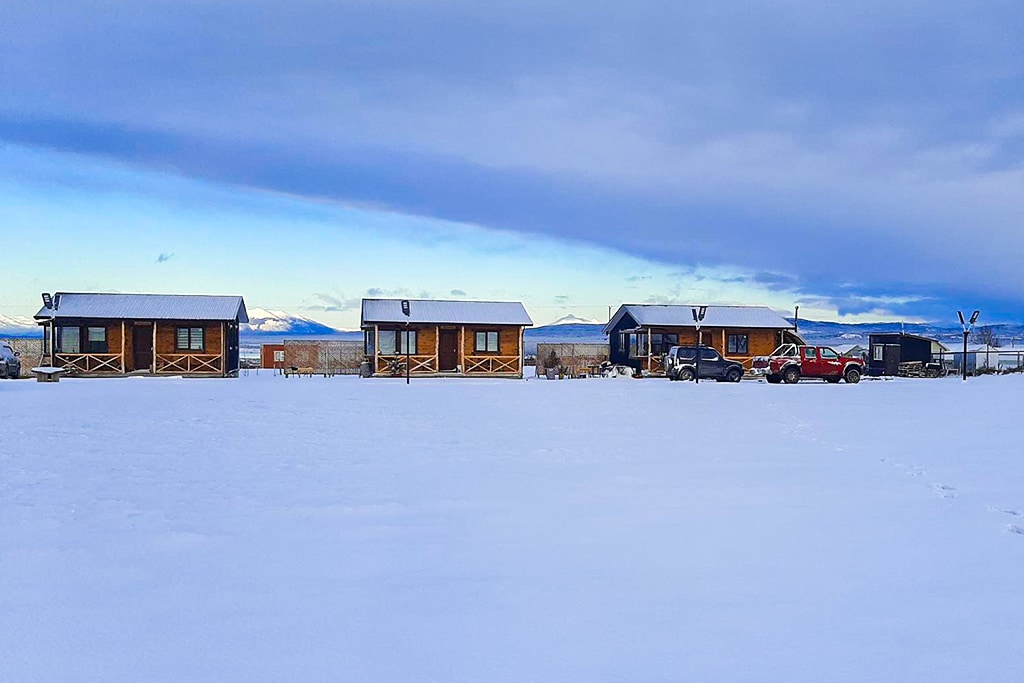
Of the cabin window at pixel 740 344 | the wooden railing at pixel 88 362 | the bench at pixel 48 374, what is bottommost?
Answer: the bench at pixel 48 374

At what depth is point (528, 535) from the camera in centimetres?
639

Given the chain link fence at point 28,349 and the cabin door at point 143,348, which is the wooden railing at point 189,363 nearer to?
the cabin door at point 143,348

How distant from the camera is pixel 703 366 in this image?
1249 inches

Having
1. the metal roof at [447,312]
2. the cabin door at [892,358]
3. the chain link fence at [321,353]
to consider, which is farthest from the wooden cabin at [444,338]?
the cabin door at [892,358]

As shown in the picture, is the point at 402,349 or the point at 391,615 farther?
the point at 402,349

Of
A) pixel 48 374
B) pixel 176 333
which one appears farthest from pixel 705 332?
pixel 48 374

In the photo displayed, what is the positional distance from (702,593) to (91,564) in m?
4.26

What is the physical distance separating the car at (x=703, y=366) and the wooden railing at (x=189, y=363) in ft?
62.6

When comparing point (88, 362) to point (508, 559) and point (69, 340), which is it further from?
point (508, 559)

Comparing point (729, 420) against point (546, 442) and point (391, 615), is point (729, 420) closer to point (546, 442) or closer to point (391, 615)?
point (546, 442)

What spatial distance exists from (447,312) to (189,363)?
11.2 meters

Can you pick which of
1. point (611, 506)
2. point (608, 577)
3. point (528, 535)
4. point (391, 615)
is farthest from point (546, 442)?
point (391, 615)

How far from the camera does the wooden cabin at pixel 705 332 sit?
3741 centimetres

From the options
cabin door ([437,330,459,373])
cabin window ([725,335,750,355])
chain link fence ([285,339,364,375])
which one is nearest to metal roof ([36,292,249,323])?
chain link fence ([285,339,364,375])
